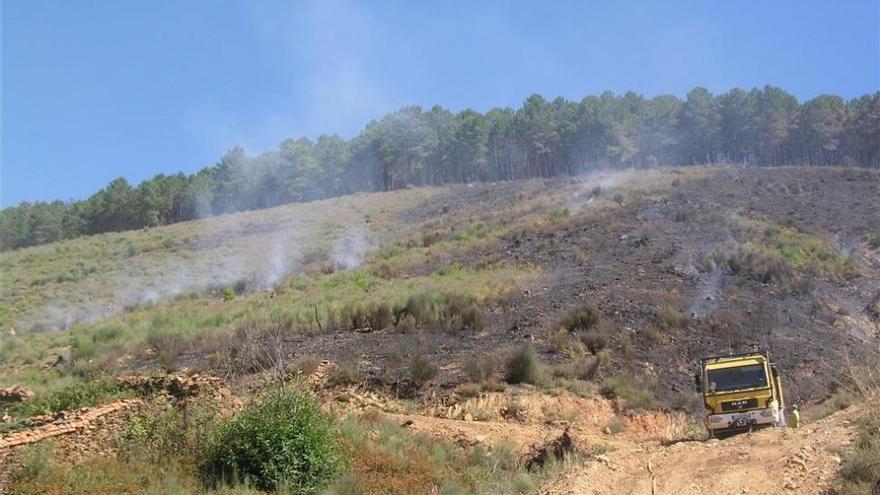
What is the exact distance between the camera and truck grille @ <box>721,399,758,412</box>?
56.9 ft

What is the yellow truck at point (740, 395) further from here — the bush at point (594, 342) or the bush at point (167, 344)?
the bush at point (167, 344)

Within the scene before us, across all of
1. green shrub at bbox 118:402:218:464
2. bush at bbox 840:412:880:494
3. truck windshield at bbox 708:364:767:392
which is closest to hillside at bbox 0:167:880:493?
bush at bbox 840:412:880:494

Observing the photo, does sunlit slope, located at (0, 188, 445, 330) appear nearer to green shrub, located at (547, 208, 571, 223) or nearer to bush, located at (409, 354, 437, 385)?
green shrub, located at (547, 208, 571, 223)

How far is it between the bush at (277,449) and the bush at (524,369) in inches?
336

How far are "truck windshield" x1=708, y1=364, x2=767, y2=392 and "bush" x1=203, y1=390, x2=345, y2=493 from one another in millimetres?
8989

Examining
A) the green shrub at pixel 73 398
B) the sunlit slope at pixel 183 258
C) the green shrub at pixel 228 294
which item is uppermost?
the sunlit slope at pixel 183 258

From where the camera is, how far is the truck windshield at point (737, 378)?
57.8 ft

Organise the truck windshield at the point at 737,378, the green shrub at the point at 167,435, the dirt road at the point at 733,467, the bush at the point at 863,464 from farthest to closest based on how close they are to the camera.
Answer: the truck windshield at the point at 737,378
the green shrub at the point at 167,435
the dirt road at the point at 733,467
the bush at the point at 863,464

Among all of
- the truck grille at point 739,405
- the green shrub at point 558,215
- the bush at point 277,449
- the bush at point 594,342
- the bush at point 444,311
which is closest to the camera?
the bush at point 277,449

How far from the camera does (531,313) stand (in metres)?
27.1

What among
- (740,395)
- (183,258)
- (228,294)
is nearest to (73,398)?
(740,395)

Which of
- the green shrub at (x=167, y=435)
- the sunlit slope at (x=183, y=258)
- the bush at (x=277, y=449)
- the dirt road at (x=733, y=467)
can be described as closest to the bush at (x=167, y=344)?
the green shrub at (x=167, y=435)

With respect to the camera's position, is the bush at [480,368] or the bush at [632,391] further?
the bush at [480,368]

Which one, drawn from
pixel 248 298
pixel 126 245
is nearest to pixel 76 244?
pixel 126 245
